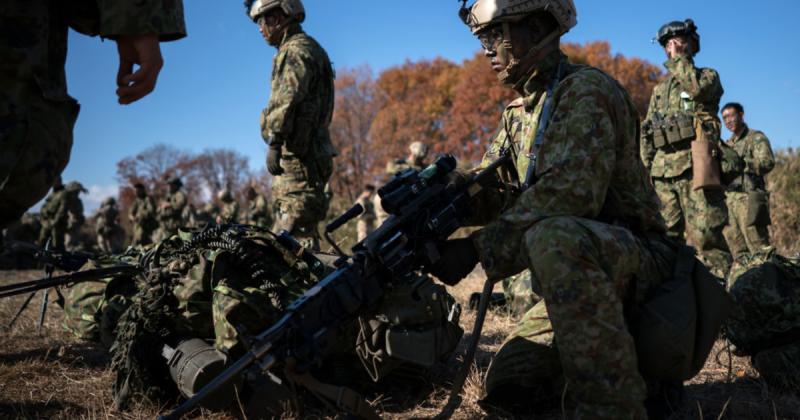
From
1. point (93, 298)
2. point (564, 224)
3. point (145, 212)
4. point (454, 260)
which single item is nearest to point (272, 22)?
point (93, 298)

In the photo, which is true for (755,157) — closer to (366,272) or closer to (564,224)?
(564,224)

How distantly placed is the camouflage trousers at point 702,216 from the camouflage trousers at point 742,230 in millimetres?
2696

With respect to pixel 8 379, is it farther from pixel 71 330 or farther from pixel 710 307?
pixel 710 307

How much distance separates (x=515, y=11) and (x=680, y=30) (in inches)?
192

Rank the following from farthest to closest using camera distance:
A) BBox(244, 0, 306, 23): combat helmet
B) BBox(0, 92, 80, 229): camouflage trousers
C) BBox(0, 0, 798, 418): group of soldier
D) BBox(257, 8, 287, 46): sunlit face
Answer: BBox(257, 8, 287, 46): sunlit face < BBox(244, 0, 306, 23): combat helmet < BBox(0, 0, 798, 418): group of soldier < BBox(0, 92, 80, 229): camouflage trousers

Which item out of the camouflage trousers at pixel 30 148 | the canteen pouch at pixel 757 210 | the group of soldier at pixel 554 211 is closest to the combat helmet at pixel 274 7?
the group of soldier at pixel 554 211

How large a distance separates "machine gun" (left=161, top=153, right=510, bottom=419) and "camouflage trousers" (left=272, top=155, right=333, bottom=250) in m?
3.33

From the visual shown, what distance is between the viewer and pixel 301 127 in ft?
18.0

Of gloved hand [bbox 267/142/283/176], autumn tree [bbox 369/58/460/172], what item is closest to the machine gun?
gloved hand [bbox 267/142/283/176]

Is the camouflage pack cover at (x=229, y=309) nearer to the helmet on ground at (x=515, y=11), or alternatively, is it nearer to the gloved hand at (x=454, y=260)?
the gloved hand at (x=454, y=260)

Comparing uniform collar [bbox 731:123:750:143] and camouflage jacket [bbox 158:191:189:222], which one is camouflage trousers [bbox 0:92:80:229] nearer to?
uniform collar [bbox 731:123:750:143]

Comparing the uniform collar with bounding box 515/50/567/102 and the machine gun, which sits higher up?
the uniform collar with bounding box 515/50/567/102

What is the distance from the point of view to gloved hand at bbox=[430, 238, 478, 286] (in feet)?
7.93

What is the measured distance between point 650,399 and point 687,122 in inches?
186
